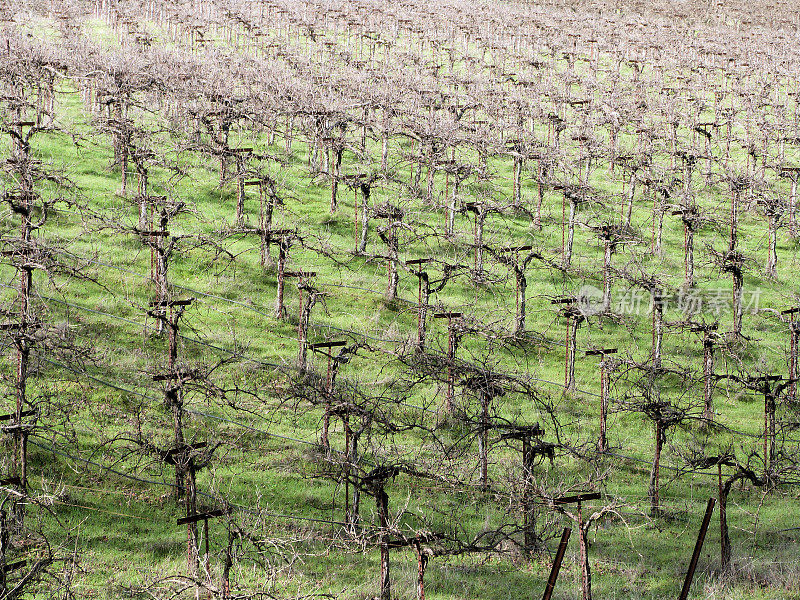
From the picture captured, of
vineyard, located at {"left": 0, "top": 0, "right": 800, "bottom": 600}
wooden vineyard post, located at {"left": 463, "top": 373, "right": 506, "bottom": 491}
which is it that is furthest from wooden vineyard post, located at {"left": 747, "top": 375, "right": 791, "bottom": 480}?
wooden vineyard post, located at {"left": 463, "top": 373, "right": 506, "bottom": 491}

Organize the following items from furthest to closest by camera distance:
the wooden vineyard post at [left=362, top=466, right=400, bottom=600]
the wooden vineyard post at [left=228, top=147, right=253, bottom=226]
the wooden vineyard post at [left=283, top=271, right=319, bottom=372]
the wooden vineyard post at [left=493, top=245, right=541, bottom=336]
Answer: the wooden vineyard post at [left=228, top=147, right=253, bottom=226] < the wooden vineyard post at [left=493, top=245, right=541, bottom=336] < the wooden vineyard post at [left=283, top=271, right=319, bottom=372] < the wooden vineyard post at [left=362, top=466, right=400, bottom=600]

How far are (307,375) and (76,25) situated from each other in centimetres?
4446

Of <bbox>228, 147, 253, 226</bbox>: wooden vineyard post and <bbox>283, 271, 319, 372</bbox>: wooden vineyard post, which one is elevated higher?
<bbox>228, 147, 253, 226</bbox>: wooden vineyard post

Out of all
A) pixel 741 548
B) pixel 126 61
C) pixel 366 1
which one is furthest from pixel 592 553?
pixel 366 1

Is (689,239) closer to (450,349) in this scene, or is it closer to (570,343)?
(570,343)

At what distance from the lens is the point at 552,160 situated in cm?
3625

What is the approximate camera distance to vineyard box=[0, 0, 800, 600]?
18.1 m

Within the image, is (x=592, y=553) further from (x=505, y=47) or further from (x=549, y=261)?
(x=505, y=47)

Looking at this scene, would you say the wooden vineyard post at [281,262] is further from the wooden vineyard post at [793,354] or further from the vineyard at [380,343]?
the wooden vineyard post at [793,354]

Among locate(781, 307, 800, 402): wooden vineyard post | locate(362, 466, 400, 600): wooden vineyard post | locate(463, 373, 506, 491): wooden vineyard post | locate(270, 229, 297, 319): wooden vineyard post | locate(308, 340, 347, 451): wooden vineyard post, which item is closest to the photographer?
locate(362, 466, 400, 600): wooden vineyard post

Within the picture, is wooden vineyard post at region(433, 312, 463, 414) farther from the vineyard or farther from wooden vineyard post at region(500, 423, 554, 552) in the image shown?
wooden vineyard post at region(500, 423, 554, 552)

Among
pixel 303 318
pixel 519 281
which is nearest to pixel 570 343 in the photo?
pixel 519 281

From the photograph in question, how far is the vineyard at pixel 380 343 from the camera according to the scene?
18062mm

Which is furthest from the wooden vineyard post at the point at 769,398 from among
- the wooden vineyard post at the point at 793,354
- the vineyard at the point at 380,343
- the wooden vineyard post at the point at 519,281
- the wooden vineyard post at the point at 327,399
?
the wooden vineyard post at the point at 327,399
